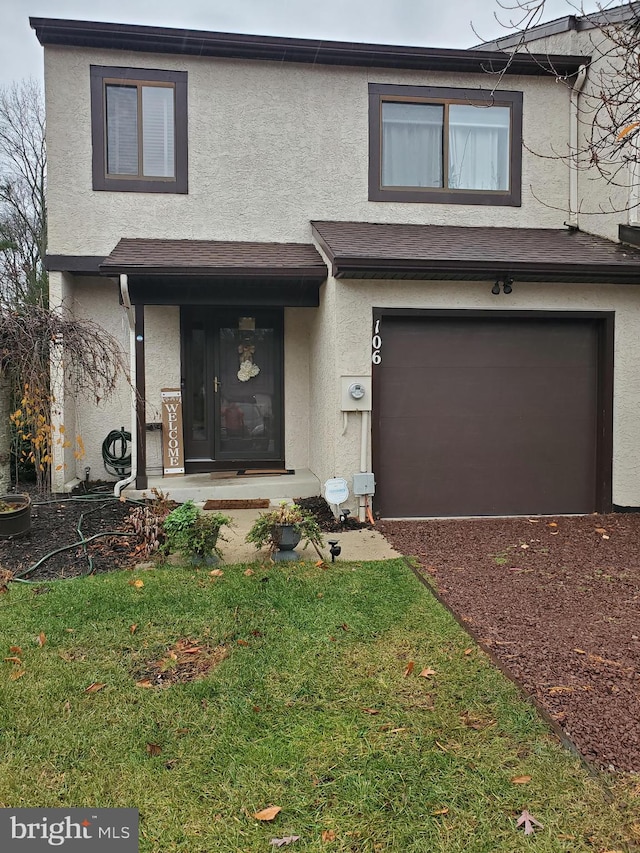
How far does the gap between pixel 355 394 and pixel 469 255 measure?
2129 millimetres

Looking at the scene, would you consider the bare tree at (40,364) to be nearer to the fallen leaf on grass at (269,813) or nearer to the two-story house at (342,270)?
the two-story house at (342,270)

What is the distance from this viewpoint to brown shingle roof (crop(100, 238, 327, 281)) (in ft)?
21.3

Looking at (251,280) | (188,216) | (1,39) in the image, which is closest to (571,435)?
(251,280)

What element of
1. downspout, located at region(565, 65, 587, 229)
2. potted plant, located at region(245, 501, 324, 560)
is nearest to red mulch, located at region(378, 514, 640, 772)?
potted plant, located at region(245, 501, 324, 560)

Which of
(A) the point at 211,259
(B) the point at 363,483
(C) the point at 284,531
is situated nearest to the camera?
(C) the point at 284,531

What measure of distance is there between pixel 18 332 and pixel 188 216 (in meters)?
3.33

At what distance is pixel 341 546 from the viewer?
217 inches

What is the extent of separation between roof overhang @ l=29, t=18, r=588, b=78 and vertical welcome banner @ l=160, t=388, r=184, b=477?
16.0 feet

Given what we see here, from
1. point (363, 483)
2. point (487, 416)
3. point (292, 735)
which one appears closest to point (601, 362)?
point (487, 416)

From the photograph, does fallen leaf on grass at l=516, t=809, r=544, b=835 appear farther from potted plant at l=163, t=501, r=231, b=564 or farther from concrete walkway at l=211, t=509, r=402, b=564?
potted plant at l=163, t=501, r=231, b=564

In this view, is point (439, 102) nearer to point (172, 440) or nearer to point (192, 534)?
point (172, 440)

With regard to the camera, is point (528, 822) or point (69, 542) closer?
point (528, 822)

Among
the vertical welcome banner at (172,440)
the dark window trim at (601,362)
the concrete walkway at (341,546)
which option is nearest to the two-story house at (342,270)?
the dark window trim at (601,362)

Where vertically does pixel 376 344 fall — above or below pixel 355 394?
above
